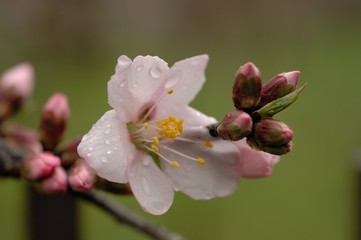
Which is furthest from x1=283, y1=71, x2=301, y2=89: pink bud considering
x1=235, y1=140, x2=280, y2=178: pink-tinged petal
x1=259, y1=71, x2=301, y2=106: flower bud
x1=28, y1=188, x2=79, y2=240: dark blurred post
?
x1=28, y1=188, x2=79, y2=240: dark blurred post

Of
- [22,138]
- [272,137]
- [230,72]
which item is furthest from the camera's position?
[230,72]

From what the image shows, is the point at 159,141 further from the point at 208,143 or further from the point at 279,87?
the point at 279,87

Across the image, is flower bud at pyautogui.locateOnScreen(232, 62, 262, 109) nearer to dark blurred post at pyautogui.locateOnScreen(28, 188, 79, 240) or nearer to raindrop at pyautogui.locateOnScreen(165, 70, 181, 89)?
raindrop at pyautogui.locateOnScreen(165, 70, 181, 89)

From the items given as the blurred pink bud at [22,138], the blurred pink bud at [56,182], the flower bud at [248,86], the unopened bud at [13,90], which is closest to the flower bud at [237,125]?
the flower bud at [248,86]

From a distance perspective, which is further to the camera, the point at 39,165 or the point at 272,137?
the point at 39,165

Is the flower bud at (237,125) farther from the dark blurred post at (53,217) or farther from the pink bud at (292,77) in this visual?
the dark blurred post at (53,217)

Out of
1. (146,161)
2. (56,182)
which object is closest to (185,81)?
(146,161)

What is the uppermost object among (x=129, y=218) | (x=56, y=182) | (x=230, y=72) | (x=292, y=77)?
(x=292, y=77)

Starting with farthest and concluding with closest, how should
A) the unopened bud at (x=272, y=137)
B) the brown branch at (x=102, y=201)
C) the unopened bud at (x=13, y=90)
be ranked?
the unopened bud at (x=13, y=90)
the brown branch at (x=102, y=201)
the unopened bud at (x=272, y=137)

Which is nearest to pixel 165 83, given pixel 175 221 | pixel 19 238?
pixel 19 238
